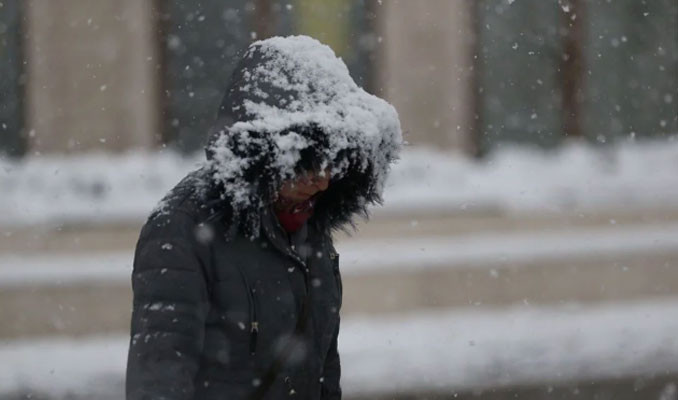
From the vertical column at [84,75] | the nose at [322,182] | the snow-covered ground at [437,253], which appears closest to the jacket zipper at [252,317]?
the nose at [322,182]

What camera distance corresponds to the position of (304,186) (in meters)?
2.69

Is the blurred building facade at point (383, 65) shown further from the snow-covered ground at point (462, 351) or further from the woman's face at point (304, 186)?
the woman's face at point (304, 186)

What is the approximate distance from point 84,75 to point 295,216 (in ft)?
22.9

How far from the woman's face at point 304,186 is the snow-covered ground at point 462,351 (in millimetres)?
5267

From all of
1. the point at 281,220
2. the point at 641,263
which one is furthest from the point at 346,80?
the point at 641,263

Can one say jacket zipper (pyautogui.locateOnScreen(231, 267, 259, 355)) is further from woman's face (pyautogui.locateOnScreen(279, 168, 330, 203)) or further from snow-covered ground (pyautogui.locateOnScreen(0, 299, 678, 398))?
snow-covered ground (pyautogui.locateOnScreen(0, 299, 678, 398))

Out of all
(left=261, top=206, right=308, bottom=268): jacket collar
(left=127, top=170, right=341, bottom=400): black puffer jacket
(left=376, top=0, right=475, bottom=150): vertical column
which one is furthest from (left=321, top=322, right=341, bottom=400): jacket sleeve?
(left=376, top=0, right=475, bottom=150): vertical column

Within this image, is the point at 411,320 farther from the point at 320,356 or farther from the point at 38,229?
the point at 320,356

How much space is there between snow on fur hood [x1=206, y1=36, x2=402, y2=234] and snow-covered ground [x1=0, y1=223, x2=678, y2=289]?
6473 millimetres

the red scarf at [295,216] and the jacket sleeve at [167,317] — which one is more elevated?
the red scarf at [295,216]

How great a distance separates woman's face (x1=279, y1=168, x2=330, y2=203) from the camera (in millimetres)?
2672

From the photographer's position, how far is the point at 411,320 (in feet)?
31.8

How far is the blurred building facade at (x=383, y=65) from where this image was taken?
929 centimetres

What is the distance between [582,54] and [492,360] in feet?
12.0
